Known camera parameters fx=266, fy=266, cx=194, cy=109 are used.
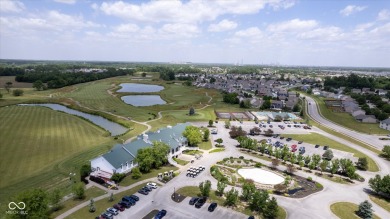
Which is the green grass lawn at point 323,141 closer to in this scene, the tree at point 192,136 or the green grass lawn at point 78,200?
the tree at point 192,136

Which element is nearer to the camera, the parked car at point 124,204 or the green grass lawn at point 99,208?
the green grass lawn at point 99,208

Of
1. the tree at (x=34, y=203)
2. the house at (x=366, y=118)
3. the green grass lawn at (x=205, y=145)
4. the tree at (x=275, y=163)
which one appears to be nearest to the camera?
the tree at (x=34, y=203)

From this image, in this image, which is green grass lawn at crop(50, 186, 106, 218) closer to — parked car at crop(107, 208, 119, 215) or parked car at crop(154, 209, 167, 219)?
parked car at crop(107, 208, 119, 215)

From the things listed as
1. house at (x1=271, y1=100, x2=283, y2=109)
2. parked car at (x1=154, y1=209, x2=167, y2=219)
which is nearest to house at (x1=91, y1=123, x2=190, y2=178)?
parked car at (x1=154, y1=209, x2=167, y2=219)

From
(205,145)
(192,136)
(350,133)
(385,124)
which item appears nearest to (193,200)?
(192,136)

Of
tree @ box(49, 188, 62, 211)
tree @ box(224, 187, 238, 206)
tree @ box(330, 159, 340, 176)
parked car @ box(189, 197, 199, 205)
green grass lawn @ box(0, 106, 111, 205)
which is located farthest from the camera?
tree @ box(330, 159, 340, 176)

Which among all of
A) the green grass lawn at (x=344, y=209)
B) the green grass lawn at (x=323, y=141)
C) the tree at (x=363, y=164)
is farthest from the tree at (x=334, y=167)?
the green grass lawn at (x=323, y=141)

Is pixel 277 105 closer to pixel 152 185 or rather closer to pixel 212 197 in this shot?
pixel 212 197
